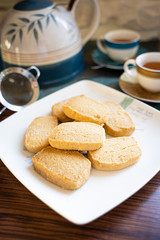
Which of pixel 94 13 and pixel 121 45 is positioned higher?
pixel 94 13

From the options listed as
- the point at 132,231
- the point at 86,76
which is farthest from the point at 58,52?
the point at 132,231

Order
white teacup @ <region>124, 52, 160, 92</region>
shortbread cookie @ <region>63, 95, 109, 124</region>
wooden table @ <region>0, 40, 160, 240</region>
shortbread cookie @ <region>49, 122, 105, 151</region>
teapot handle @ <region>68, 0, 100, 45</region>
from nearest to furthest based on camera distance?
wooden table @ <region>0, 40, 160, 240</region> < shortbread cookie @ <region>49, 122, 105, 151</region> < shortbread cookie @ <region>63, 95, 109, 124</region> < white teacup @ <region>124, 52, 160, 92</region> < teapot handle @ <region>68, 0, 100, 45</region>

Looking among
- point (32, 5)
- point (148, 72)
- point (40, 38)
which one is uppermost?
point (32, 5)

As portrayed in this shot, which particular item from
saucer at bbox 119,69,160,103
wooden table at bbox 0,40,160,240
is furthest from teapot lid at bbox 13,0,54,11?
wooden table at bbox 0,40,160,240

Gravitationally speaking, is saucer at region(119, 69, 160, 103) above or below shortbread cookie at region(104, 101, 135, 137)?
below

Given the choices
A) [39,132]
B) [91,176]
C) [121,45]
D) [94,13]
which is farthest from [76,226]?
[94,13]

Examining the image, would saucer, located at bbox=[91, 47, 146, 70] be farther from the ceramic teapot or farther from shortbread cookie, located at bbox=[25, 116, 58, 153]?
shortbread cookie, located at bbox=[25, 116, 58, 153]

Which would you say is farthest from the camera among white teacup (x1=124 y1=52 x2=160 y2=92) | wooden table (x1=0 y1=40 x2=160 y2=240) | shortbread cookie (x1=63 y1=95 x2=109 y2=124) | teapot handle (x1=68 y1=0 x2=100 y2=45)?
teapot handle (x1=68 y1=0 x2=100 y2=45)

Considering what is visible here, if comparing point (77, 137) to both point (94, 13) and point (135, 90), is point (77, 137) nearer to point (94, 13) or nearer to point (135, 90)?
point (135, 90)

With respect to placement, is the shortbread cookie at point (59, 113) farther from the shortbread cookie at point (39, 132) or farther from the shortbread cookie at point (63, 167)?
the shortbread cookie at point (63, 167)
